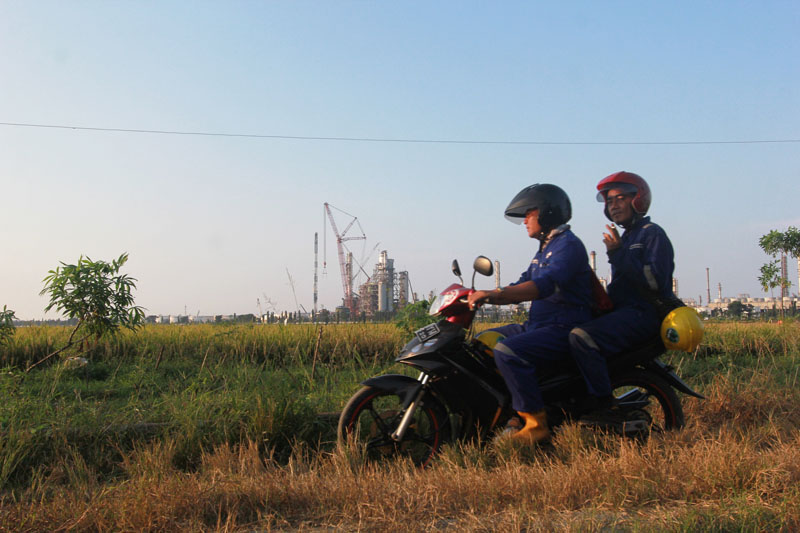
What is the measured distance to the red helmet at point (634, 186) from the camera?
15.0 ft

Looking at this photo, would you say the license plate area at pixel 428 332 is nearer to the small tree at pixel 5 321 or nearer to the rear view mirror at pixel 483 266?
the rear view mirror at pixel 483 266

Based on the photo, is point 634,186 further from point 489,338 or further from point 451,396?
point 451,396

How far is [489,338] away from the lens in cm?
462

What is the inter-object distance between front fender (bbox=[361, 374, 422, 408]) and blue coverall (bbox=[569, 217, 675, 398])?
112cm

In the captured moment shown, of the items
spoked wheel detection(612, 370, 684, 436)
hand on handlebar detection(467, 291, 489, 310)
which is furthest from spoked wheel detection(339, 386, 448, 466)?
spoked wheel detection(612, 370, 684, 436)

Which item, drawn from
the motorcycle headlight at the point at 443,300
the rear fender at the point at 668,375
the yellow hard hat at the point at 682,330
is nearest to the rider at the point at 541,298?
the motorcycle headlight at the point at 443,300

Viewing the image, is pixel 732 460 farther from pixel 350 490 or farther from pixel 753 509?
pixel 350 490

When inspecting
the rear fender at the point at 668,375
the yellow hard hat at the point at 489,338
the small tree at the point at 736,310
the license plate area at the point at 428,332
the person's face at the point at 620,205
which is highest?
the person's face at the point at 620,205

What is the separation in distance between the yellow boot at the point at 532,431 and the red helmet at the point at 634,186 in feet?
5.76

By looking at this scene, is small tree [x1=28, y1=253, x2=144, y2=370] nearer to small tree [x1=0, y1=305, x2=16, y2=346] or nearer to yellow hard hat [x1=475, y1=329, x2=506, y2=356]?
small tree [x1=0, y1=305, x2=16, y2=346]

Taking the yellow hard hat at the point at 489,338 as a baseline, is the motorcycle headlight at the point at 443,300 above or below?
above

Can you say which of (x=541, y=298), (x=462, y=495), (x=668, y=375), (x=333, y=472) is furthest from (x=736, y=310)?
(x=462, y=495)

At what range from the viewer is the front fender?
4.20 metres

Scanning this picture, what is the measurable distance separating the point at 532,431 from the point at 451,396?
59cm
